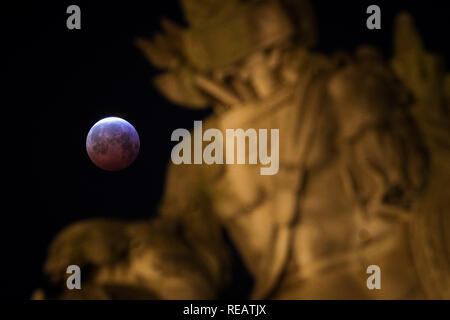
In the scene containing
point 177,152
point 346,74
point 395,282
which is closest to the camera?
point 395,282

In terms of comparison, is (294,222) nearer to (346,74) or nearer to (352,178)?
(352,178)

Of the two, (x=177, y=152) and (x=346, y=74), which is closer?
(x=346, y=74)

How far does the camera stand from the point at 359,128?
11.2 ft

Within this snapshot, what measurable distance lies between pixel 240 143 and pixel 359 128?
43cm

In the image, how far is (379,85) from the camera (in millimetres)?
3473

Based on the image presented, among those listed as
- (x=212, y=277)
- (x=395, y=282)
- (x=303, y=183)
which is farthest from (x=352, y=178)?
(x=212, y=277)

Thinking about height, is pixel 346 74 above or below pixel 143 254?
above

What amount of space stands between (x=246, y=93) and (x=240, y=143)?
0.67 ft

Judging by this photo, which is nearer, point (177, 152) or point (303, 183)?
point (303, 183)

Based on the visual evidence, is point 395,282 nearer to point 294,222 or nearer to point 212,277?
point 294,222

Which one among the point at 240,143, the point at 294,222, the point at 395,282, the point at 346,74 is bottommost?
the point at 395,282

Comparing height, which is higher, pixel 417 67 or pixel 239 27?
pixel 239 27

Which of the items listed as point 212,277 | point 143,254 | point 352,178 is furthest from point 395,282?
point 143,254

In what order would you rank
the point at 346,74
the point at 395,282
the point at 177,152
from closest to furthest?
the point at 395,282 → the point at 346,74 → the point at 177,152
